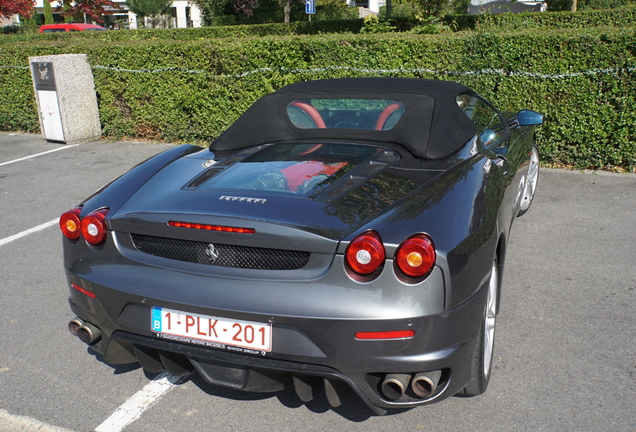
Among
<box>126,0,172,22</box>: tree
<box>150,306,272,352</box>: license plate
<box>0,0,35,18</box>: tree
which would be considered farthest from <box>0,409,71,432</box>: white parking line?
<box>126,0,172,22</box>: tree

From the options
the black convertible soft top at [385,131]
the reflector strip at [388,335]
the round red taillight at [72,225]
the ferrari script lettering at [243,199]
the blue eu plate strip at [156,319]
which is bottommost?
the blue eu plate strip at [156,319]

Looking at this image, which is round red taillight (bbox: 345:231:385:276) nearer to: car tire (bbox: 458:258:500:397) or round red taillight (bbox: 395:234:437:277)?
round red taillight (bbox: 395:234:437:277)

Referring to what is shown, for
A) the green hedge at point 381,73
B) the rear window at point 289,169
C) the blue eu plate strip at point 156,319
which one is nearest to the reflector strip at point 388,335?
the rear window at point 289,169

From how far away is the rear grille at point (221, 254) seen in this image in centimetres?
257

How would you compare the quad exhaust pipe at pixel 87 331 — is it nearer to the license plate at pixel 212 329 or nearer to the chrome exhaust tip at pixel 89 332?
the chrome exhaust tip at pixel 89 332

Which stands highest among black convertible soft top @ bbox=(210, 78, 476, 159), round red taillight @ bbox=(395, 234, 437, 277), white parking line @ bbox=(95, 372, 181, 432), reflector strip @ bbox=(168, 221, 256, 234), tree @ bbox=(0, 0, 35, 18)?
tree @ bbox=(0, 0, 35, 18)

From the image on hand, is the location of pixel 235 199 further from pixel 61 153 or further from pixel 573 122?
pixel 61 153

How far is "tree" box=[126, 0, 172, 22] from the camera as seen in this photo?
154ft

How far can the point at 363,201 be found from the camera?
2756 millimetres

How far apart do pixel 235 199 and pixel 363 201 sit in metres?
0.57

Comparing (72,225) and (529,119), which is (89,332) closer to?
(72,225)

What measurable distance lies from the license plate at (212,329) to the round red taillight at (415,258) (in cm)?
59

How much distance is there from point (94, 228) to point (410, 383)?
160 centimetres

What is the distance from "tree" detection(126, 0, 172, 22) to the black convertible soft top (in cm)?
4719
